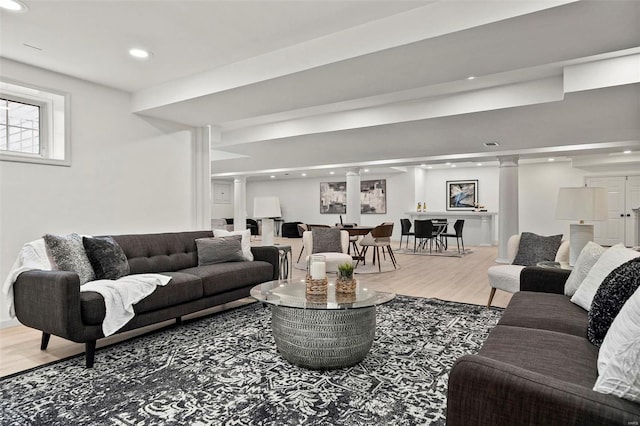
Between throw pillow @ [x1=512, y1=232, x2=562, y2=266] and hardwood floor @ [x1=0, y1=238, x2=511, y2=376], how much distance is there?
0.54 metres

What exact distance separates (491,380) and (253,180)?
15290 mm

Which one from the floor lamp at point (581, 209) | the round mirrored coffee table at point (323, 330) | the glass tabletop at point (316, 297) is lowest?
the round mirrored coffee table at point (323, 330)

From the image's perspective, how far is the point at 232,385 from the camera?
7.32 ft

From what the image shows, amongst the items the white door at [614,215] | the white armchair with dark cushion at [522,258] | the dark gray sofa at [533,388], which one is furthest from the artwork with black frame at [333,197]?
the dark gray sofa at [533,388]

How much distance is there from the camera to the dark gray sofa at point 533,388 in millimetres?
1048

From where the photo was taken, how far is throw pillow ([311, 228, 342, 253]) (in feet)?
20.9

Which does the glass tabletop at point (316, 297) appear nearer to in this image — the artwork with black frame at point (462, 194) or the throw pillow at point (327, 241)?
the throw pillow at point (327, 241)

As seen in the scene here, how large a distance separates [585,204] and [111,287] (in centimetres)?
406

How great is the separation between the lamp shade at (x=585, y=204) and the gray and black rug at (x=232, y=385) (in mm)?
1427

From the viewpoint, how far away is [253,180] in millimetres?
15961

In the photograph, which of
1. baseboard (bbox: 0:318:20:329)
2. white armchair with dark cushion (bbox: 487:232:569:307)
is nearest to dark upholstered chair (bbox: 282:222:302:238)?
white armchair with dark cushion (bbox: 487:232:569:307)

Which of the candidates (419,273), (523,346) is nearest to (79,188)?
(523,346)

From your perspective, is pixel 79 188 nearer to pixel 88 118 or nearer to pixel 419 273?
pixel 88 118

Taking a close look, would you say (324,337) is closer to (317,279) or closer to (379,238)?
(317,279)
